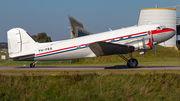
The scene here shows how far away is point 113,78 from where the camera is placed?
1488 centimetres

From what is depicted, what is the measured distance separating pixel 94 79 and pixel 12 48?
13698 mm

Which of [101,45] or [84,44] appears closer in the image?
[101,45]

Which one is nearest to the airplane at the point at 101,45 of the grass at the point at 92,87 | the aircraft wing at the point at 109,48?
the aircraft wing at the point at 109,48

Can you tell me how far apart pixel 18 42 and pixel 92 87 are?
14087 mm

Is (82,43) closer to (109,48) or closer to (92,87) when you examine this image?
(109,48)

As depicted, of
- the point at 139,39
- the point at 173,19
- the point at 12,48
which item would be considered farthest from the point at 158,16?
the point at 12,48

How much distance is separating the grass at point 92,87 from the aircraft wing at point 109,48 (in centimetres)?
515

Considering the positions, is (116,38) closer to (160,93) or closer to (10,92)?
(160,93)

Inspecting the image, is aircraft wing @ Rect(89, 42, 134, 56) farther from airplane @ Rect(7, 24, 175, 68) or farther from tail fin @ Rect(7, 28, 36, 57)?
tail fin @ Rect(7, 28, 36, 57)

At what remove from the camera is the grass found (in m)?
13.2

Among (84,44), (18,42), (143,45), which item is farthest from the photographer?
(18,42)

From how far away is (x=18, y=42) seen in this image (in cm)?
2420

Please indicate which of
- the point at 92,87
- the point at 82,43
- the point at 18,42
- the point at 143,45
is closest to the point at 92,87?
the point at 92,87

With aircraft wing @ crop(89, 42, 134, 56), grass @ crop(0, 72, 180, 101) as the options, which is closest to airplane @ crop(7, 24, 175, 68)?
aircraft wing @ crop(89, 42, 134, 56)
